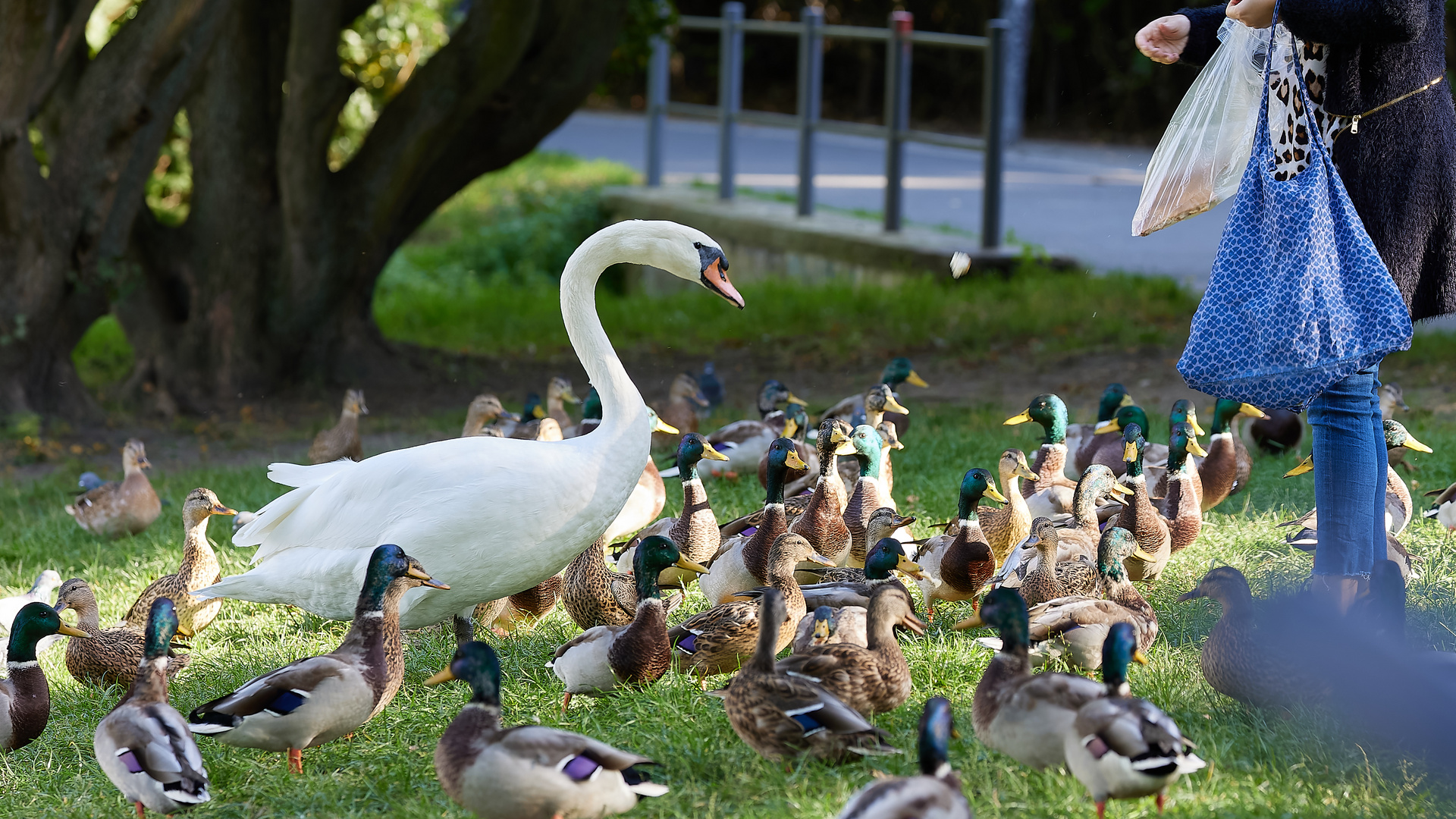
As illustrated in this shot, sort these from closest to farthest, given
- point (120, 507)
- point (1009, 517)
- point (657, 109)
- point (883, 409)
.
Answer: point (1009, 517) < point (120, 507) < point (883, 409) < point (657, 109)

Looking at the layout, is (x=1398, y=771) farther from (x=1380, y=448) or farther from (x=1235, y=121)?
(x=1235, y=121)

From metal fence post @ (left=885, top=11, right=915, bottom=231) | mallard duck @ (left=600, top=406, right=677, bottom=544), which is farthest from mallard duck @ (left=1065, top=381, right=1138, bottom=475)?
metal fence post @ (left=885, top=11, right=915, bottom=231)

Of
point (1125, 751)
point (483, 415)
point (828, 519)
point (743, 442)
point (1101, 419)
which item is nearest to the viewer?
point (1125, 751)

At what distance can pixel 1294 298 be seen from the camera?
11.7ft

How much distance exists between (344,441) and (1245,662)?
5.22 m

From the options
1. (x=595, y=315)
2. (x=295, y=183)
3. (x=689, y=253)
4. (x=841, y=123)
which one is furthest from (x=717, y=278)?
(x=841, y=123)

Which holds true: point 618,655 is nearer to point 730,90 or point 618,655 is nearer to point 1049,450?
point 1049,450

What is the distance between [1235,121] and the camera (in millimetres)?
4301

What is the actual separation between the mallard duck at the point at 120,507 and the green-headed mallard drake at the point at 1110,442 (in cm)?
413

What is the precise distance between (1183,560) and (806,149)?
31.7 ft

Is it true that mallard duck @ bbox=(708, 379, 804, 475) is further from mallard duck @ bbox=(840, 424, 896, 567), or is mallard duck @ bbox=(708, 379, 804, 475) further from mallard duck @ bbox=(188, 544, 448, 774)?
mallard duck @ bbox=(188, 544, 448, 774)

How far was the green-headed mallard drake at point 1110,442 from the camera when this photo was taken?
6.17 m

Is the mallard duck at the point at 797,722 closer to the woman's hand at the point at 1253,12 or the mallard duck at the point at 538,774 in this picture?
the mallard duck at the point at 538,774

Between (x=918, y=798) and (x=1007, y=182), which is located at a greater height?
(x=918, y=798)
